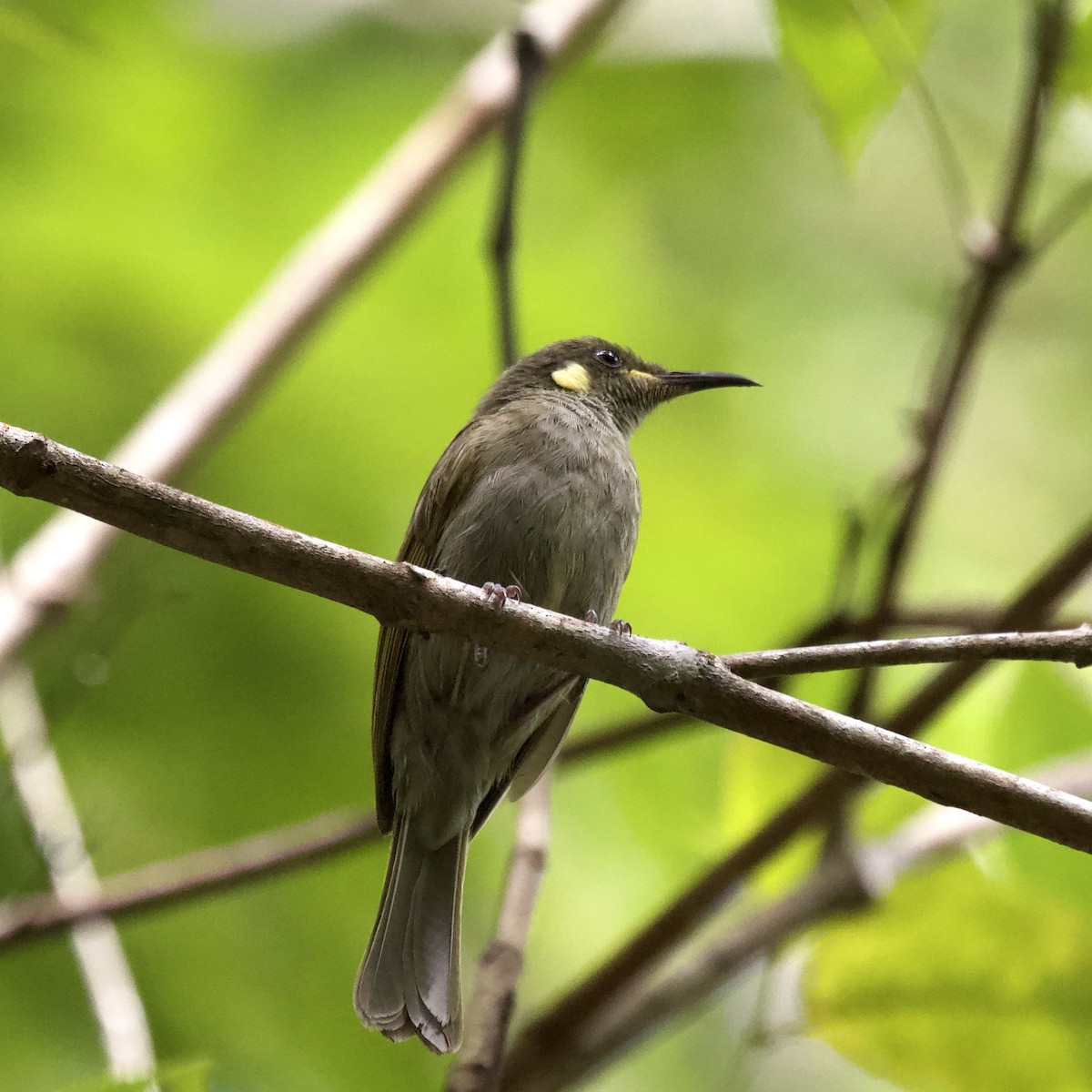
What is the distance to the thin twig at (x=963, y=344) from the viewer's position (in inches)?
118

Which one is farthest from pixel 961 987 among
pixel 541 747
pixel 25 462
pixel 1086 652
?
pixel 25 462

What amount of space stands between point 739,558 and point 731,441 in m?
0.64

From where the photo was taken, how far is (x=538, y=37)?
12.5ft

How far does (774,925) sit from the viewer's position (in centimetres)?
333

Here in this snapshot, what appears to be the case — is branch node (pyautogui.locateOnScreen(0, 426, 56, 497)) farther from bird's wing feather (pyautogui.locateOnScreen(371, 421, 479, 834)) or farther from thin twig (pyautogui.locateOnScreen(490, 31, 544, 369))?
thin twig (pyautogui.locateOnScreen(490, 31, 544, 369))

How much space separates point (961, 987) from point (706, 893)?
0.75 meters

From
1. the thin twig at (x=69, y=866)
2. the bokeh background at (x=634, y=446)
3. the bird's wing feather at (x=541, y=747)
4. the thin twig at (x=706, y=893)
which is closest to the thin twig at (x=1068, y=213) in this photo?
the bokeh background at (x=634, y=446)

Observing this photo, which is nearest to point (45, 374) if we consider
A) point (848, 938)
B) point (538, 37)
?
point (538, 37)

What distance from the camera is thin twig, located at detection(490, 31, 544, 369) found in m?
3.62

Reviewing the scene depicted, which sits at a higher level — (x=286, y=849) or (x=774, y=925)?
(x=286, y=849)

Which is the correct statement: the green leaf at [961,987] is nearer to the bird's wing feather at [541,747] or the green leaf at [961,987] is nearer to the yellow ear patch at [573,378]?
the bird's wing feather at [541,747]

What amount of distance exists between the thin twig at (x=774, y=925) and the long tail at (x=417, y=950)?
1.03 feet

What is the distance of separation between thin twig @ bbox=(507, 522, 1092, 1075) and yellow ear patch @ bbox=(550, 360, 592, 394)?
167 centimetres

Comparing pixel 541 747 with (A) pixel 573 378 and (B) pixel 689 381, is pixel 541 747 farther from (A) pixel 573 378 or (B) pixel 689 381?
(B) pixel 689 381
